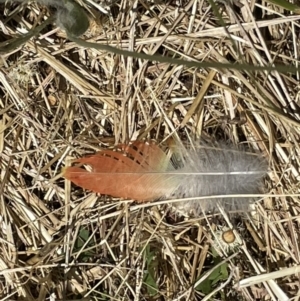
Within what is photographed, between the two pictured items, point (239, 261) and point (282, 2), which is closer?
point (282, 2)

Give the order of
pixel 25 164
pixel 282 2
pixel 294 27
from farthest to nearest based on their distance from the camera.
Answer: pixel 25 164, pixel 294 27, pixel 282 2

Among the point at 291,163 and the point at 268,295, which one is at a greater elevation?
the point at 291,163

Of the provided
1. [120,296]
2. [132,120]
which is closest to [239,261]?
[120,296]

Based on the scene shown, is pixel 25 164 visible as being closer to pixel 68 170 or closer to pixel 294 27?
pixel 68 170
